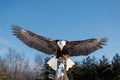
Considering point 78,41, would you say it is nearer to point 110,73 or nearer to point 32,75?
point 110,73

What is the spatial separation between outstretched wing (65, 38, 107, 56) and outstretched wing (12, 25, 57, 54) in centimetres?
63

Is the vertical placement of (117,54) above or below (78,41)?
above

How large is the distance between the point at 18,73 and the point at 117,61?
150ft

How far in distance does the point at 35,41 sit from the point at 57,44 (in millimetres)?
1325

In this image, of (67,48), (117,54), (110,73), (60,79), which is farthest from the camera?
(117,54)

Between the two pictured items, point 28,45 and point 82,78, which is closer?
point 28,45

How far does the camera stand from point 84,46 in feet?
48.0

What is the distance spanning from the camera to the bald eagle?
1353 centimetres

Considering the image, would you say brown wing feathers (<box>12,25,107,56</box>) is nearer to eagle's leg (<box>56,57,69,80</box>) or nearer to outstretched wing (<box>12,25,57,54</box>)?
outstretched wing (<box>12,25,57,54</box>)

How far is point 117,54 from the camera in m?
50.4

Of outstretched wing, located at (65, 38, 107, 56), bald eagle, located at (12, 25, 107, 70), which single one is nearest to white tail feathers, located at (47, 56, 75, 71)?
bald eagle, located at (12, 25, 107, 70)

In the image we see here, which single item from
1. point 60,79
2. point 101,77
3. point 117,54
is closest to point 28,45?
point 60,79

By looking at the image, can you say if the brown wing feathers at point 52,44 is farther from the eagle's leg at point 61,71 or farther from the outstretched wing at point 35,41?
the eagle's leg at point 61,71

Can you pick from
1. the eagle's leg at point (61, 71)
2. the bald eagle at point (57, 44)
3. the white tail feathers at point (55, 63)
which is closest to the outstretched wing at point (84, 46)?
the bald eagle at point (57, 44)
